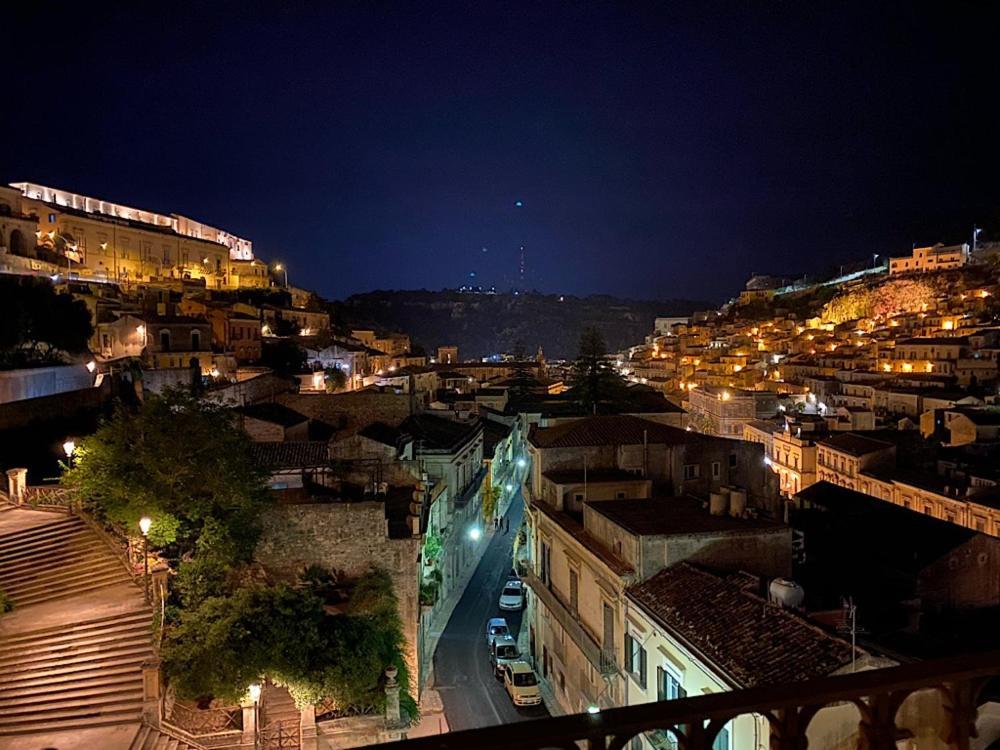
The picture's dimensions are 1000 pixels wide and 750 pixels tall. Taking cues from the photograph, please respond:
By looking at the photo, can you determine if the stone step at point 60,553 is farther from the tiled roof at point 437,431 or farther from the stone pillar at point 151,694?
the tiled roof at point 437,431

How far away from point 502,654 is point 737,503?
851 cm

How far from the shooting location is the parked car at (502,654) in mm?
19328

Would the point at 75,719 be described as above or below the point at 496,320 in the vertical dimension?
below

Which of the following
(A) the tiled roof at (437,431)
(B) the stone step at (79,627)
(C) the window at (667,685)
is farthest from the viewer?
(A) the tiled roof at (437,431)

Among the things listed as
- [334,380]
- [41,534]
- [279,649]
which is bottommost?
[279,649]

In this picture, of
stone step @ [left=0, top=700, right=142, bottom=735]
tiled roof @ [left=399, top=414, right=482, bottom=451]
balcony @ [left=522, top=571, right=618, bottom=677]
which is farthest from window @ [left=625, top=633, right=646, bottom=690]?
tiled roof @ [left=399, top=414, right=482, bottom=451]

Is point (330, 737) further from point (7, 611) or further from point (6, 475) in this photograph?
point (6, 475)

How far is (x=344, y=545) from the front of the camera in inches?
653

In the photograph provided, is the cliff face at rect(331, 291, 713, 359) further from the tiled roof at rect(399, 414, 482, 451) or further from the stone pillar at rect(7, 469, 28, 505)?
the stone pillar at rect(7, 469, 28, 505)

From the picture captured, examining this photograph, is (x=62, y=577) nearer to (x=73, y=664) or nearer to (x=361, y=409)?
(x=73, y=664)

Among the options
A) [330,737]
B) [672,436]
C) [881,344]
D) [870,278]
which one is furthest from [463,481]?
[870,278]

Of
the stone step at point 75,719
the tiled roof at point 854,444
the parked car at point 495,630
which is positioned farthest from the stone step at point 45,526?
the tiled roof at point 854,444

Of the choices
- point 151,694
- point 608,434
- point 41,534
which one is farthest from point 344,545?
point 608,434

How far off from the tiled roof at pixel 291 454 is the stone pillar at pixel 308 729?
7582 mm
